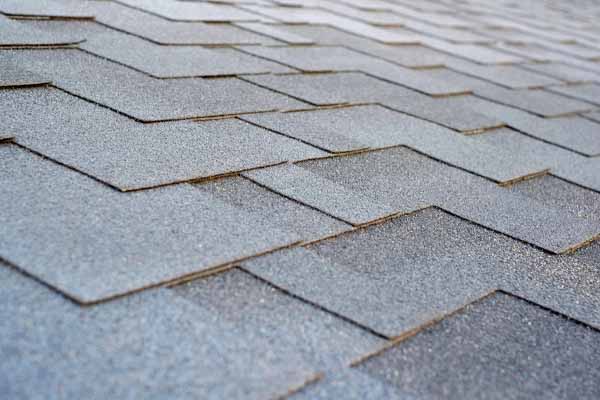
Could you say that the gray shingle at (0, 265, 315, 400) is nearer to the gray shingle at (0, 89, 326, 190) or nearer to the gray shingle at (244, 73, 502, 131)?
the gray shingle at (0, 89, 326, 190)

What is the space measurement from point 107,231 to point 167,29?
1.59m

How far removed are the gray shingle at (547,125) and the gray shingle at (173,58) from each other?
71cm

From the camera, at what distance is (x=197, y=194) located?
1396 millimetres

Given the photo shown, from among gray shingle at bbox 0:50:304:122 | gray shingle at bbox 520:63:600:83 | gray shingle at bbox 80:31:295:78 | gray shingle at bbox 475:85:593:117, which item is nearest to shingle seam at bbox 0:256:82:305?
gray shingle at bbox 0:50:304:122

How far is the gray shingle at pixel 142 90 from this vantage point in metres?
1.79

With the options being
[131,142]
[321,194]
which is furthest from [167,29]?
[321,194]

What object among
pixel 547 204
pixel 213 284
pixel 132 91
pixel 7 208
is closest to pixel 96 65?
pixel 132 91

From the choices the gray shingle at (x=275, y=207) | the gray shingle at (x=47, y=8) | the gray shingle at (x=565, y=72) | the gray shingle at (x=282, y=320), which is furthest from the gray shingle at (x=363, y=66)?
the gray shingle at (x=282, y=320)

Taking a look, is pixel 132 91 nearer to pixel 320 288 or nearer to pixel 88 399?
pixel 320 288

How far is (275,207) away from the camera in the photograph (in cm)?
143

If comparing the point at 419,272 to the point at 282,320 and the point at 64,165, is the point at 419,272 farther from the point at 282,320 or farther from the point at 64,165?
the point at 64,165

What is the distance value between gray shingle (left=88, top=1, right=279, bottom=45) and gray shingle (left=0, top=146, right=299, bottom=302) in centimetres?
121

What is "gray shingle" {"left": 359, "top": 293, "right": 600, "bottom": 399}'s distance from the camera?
1.03 meters

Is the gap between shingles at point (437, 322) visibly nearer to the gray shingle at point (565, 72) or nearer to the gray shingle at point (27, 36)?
the gray shingle at point (27, 36)
